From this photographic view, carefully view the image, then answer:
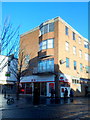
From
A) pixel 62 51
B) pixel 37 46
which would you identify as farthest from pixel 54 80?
pixel 37 46

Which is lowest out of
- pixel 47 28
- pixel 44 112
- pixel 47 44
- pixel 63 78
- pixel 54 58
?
pixel 44 112

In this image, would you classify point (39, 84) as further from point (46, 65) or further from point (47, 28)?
point (47, 28)

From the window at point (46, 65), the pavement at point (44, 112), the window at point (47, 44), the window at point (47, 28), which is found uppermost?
the window at point (47, 28)

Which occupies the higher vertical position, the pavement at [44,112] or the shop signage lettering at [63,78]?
the shop signage lettering at [63,78]

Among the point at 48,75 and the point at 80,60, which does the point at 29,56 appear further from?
the point at 80,60

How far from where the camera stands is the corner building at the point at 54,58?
26989 mm

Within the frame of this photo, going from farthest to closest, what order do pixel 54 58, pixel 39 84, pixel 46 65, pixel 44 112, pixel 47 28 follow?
pixel 47 28 < pixel 39 84 < pixel 46 65 < pixel 54 58 < pixel 44 112

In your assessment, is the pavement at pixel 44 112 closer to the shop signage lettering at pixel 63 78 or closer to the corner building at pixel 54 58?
the shop signage lettering at pixel 63 78

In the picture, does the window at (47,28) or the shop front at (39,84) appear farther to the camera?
the window at (47,28)

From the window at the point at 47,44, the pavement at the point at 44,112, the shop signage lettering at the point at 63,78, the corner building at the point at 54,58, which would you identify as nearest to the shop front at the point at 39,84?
the corner building at the point at 54,58

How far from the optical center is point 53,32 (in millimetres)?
28234

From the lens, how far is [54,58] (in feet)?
89.1

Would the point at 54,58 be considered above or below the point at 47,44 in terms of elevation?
below

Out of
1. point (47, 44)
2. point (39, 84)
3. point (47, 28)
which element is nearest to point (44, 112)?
point (39, 84)
